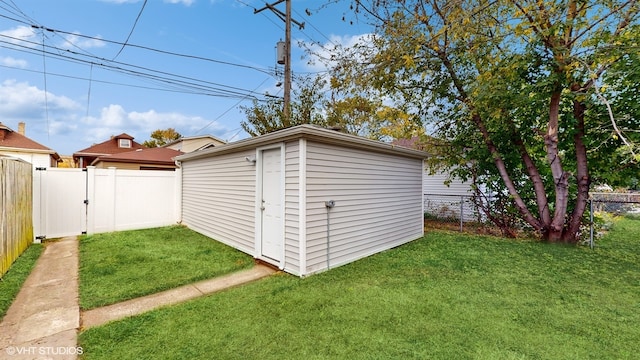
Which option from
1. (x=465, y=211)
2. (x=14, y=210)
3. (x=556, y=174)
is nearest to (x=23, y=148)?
(x=14, y=210)

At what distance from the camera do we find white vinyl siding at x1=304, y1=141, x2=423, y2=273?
436 centimetres

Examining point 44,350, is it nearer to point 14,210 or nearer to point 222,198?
point 14,210

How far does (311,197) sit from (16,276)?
451 centimetres

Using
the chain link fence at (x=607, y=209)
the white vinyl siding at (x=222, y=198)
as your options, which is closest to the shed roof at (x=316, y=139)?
the white vinyl siding at (x=222, y=198)

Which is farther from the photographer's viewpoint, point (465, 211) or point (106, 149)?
point (106, 149)

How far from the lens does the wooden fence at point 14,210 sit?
409 centimetres

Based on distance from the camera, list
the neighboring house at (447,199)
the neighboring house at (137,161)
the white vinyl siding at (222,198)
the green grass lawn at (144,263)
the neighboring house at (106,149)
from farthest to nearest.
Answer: the neighboring house at (106,149), the neighboring house at (137,161), the neighboring house at (447,199), the white vinyl siding at (222,198), the green grass lawn at (144,263)

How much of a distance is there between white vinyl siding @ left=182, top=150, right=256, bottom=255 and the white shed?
0.02 metres

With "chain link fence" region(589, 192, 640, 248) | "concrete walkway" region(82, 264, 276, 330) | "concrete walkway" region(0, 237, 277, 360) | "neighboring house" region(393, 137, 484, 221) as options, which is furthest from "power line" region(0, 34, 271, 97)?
"chain link fence" region(589, 192, 640, 248)

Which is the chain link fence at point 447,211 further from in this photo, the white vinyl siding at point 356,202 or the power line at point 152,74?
the power line at point 152,74

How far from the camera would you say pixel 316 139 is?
430 cm

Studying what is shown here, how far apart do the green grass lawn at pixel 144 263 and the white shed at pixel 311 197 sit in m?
0.57

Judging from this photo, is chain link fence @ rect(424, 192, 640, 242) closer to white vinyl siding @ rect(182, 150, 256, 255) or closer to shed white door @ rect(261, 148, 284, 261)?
shed white door @ rect(261, 148, 284, 261)

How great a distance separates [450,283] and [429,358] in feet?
6.31
